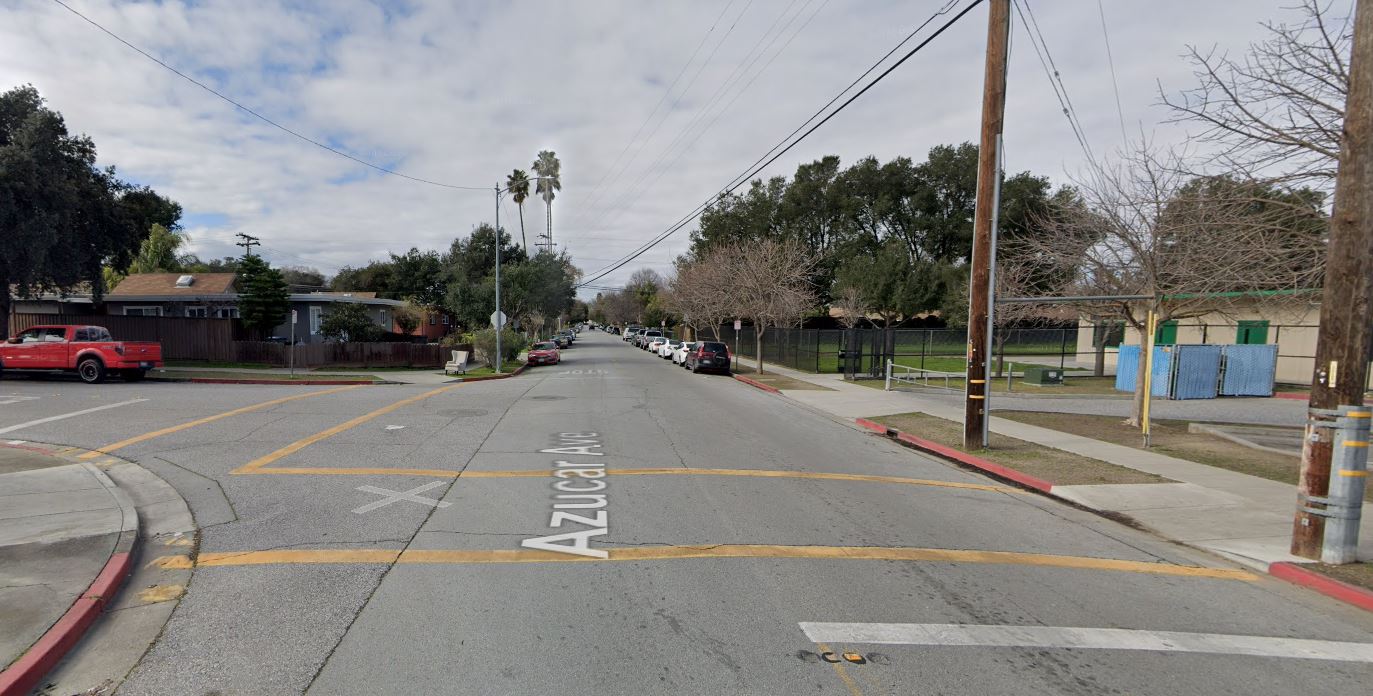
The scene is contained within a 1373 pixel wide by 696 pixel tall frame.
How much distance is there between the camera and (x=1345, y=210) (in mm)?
5727

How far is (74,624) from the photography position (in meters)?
4.05

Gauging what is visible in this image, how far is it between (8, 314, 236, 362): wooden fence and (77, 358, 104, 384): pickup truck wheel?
896cm

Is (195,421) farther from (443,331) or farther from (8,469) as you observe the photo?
(443,331)

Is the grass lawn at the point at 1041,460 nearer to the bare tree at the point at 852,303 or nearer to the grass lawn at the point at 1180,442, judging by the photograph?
the grass lawn at the point at 1180,442

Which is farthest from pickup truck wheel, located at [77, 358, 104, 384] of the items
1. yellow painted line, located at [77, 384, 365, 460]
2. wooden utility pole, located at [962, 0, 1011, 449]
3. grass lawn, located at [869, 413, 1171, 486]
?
wooden utility pole, located at [962, 0, 1011, 449]

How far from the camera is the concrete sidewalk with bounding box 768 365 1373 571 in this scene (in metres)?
6.44

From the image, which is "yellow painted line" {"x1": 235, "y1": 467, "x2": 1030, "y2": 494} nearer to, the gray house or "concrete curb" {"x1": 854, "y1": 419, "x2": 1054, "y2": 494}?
"concrete curb" {"x1": 854, "y1": 419, "x2": 1054, "y2": 494}

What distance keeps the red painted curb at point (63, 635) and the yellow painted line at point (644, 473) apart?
3.35m

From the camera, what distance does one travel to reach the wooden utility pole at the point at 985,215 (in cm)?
1052

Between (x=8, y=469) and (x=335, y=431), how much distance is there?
4042 millimetres

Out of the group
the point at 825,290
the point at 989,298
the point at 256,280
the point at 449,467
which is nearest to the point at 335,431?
the point at 449,467

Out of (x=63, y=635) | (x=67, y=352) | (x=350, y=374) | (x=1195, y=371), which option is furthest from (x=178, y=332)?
(x=1195, y=371)

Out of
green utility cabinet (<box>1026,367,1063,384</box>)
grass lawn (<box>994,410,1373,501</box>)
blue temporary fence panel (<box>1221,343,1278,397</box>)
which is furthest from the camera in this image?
green utility cabinet (<box>1026,367,1063,384</box>)

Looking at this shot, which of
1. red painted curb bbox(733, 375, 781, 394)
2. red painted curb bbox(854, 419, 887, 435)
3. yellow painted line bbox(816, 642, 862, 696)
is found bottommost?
red painted curb bbox(733, 375, 781, 394)
